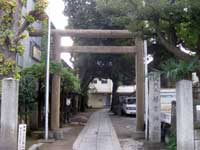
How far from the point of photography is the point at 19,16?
34.3 ft

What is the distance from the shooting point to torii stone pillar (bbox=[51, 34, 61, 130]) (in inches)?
583

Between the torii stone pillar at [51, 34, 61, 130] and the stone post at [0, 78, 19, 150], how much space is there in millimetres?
5844

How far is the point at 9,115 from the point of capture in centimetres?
889

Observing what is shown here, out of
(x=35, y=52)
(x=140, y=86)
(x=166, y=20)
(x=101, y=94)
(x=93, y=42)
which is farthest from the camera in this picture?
(x=101, y=94)

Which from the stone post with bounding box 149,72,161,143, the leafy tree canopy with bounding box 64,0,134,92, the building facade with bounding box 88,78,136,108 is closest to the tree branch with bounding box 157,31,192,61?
the stone post with bounding box 149,72,161,143

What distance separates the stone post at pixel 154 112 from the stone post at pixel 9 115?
6.39m

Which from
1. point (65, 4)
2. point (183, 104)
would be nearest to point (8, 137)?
point (183, 104)

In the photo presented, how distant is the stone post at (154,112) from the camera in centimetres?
1350

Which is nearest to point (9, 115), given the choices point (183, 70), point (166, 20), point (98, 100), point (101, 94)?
point (183, 70)

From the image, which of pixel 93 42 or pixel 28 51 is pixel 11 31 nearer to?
pixel 28 51

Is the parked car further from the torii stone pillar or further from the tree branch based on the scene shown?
the tree branch

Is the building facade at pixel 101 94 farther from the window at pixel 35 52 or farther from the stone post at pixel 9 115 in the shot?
the stone post at pixel 9 115

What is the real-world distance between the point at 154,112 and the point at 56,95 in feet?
15.0

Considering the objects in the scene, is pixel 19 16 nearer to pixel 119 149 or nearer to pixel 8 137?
pixel 8 137
